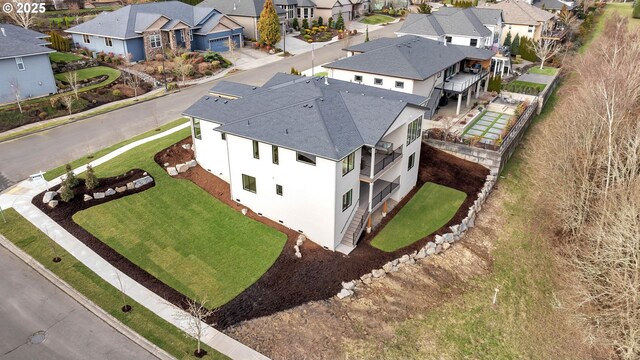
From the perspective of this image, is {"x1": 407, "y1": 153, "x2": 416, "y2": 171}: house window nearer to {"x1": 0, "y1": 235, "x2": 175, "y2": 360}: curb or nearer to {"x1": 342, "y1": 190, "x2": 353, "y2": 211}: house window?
{"x1": 342, "y1": 190, "x2": 353, "y2": 211}: house window

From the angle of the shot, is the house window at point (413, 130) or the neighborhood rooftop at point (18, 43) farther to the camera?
the neighborhood rooftop at point (18, 43)

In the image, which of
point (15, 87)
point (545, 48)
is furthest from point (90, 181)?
point (545, 48)

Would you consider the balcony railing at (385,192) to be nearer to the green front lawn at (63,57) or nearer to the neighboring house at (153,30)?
the neighboring house at (153,30)

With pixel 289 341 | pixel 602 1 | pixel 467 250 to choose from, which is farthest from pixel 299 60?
pixel 602 1

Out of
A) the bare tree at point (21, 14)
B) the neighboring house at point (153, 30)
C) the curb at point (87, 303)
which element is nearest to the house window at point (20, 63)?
the neighboring house at point (153, 30)

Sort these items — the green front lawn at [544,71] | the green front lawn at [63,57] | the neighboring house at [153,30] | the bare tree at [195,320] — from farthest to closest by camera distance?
the green front lawn at [544,71], the neighboring house at [153,30], the green front lawn at [63,57], the bare tree at [195,320]

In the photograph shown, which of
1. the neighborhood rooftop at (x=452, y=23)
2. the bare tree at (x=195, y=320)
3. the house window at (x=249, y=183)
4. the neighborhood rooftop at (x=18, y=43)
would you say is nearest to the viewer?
the bare tree at (x=195, y=320)

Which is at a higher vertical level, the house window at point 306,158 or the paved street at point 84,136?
the house window at point 306,158

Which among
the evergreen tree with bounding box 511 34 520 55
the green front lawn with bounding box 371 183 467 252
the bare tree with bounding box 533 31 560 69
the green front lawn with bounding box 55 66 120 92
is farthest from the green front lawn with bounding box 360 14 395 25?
the green front lawn with bounding box 371 183 467 252
